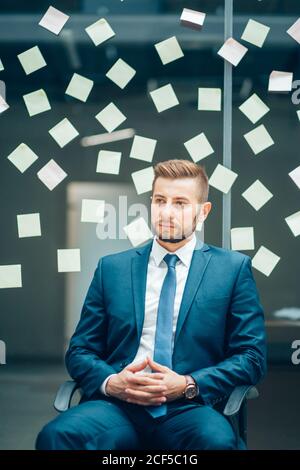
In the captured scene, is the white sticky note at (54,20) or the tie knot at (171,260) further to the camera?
the white sticky note at (54,20)

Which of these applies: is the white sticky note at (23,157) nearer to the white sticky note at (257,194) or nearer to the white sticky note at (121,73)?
the white sticky note at (121,73)

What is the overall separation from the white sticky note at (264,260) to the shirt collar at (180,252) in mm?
588

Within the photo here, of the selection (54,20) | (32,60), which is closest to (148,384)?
(32,60)

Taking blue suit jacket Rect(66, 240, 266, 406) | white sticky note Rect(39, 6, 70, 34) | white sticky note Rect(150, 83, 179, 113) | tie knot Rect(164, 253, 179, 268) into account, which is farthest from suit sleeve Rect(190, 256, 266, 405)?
white sticky note Rect(39, 6, 70, 34)

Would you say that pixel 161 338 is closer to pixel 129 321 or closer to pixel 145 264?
pixel 129 321

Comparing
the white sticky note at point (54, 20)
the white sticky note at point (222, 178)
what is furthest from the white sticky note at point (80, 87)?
the white sticky note at point (222, 178)

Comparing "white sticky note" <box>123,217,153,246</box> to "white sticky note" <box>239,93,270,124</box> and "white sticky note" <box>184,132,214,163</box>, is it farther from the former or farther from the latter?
"white sticky note" <box>239,93,270,124</box>

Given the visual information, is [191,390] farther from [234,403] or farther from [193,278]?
[193,278]

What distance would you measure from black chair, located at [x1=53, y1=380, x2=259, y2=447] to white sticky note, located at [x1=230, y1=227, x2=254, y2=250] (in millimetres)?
879

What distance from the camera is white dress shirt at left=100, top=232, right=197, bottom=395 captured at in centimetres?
260

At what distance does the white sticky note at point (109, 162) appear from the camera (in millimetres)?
3256

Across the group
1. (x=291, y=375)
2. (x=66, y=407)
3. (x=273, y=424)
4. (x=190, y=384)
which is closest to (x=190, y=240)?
(x=190, y=384)

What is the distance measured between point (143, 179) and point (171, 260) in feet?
2.25

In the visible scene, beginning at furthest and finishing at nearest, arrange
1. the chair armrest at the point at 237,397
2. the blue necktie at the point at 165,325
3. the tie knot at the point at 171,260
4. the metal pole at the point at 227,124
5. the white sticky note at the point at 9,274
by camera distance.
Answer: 1. the white sticky note at the point at 9,274
2. the metal pole at the point at 227,124
3. the tie knot at the point at 171,260
4. the blue necktie at the point at 165,325
5. the chair armrest at the point at 237,397
